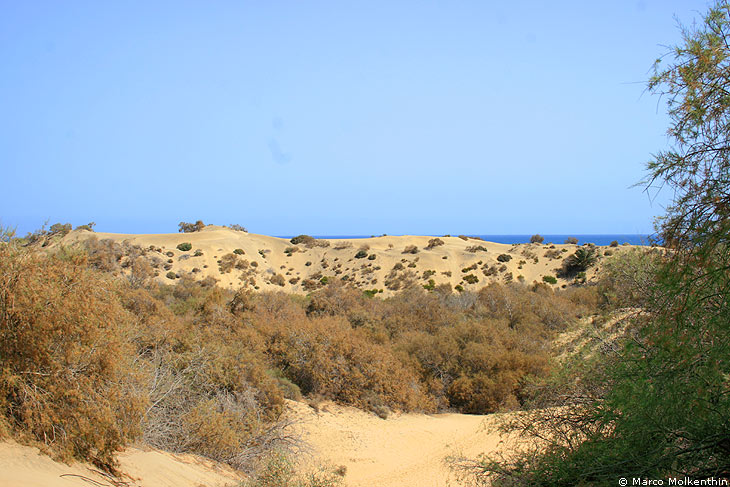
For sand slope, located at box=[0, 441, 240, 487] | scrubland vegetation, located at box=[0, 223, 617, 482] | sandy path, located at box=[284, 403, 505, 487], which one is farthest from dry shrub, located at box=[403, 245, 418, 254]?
sand slope, located at box=[0, 441, 240, 487]

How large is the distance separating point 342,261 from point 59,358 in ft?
141

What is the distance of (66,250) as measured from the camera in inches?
332

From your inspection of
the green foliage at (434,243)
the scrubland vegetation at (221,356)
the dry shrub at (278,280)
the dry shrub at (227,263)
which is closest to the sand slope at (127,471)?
the scrubland vegetation at (221,356)

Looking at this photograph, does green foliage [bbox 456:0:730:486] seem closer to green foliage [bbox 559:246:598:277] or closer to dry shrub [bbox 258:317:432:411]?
dry shrub [bbox 258:317:432:411]

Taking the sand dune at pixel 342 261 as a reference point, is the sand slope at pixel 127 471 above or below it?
below

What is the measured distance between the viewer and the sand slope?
5.91 m

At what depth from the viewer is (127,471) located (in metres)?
7.45

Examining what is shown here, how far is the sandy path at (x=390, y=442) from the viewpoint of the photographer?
38.0 feet

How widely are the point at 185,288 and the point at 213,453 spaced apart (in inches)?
683

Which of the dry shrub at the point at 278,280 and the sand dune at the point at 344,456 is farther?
the dry shrub at the point at 278,280

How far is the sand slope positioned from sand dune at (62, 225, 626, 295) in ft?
96.1

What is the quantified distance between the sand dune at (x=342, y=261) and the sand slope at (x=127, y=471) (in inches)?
1154

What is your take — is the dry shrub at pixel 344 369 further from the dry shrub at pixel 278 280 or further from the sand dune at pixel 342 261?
the dry shrub at pixel 278 280

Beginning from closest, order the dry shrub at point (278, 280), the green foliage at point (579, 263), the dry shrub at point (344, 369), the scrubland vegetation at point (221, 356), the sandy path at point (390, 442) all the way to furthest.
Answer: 1. the scrubland vegetation at point (221, 356)
2. the sandy path at point (390, 442)
3. the dry shrub at point (344, 369)
4. the green foliage at point (579, 263)
5. the dry shrub at point (278, 280)
